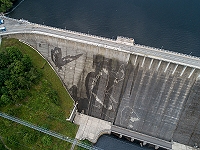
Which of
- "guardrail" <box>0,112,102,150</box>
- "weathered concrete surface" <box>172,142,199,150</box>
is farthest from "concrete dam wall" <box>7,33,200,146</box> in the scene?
"guardrail" <box>0,112,102,150</box>

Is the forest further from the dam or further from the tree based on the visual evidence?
the tree

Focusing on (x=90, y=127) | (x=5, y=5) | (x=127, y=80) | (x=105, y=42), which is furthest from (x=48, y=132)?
(x=5, y=5)

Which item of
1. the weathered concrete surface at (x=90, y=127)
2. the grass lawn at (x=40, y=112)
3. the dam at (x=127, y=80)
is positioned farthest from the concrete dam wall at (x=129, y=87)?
the grass lawn at (x=40, y=112)

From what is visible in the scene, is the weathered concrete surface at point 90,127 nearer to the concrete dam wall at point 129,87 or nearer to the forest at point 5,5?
the concrete dam wall at point 129,87

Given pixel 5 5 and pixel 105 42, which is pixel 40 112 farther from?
pixel 5 5

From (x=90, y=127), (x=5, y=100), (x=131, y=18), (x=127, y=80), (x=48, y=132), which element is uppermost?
(x=131, y=18)

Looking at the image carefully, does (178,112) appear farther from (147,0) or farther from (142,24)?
(147,0)
